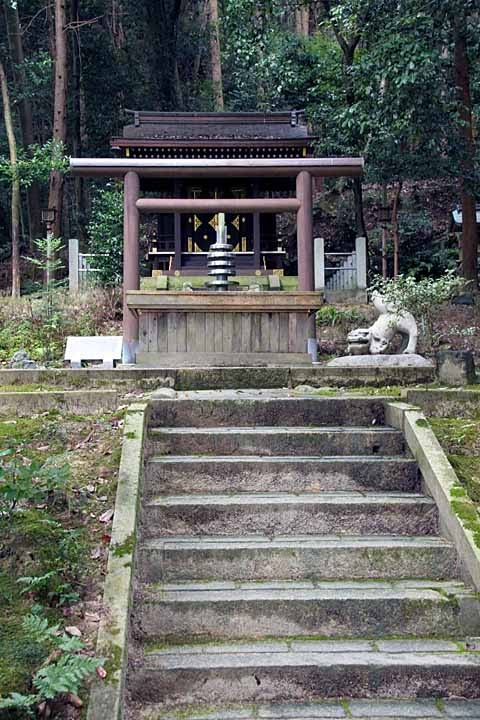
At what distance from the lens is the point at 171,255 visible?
19.5m

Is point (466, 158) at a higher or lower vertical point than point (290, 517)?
higher

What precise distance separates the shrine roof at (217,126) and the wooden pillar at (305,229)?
7.56m

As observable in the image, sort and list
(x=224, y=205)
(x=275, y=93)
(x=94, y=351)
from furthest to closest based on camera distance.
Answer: (x=275, y=93) → (x=224, y=205) → (x=94, y=351)

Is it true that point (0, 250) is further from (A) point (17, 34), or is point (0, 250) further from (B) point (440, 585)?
(B) point (440, 585)

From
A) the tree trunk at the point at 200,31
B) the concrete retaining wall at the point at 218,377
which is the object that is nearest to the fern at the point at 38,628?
the concrete retaining wall at the point at 218,377

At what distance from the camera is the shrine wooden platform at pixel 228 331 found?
8.43 metres

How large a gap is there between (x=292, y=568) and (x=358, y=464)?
1.04 metres

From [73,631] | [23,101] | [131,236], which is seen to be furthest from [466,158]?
[23,101]

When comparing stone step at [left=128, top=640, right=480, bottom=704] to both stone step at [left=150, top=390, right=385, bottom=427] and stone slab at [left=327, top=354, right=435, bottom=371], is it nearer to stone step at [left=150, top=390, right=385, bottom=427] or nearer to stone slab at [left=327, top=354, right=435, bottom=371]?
stone step at [left=150, top=390, right=385, bottom=427]

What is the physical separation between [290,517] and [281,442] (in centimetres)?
80

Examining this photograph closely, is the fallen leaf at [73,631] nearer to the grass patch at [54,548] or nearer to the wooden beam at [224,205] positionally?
the grass patch at [54,548]

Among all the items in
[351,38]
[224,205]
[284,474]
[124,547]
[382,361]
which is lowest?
[124,547]

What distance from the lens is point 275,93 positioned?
1852 cm

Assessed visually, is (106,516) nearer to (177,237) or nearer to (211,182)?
(177,237)
